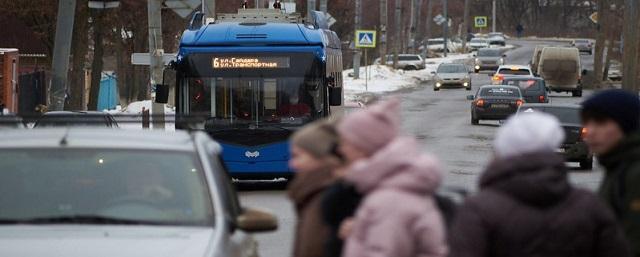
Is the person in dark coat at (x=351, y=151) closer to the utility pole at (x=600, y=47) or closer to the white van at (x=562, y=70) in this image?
the white van at (x=562, y=70)

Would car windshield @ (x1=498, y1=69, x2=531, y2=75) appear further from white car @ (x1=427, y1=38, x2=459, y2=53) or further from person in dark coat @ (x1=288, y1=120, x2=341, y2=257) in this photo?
white car @ (x1=427, y1=38, x2=459, y2=53)

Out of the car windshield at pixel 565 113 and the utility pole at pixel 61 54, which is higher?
the utility pole at pixel 61 54

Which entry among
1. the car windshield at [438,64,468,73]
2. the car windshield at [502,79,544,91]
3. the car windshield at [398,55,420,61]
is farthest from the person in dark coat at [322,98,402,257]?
the car windshield at [398,55,420,61]

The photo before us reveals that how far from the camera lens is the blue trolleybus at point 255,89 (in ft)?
79.5

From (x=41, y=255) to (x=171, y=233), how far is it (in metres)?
0.76

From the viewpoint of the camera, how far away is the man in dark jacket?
253 inches

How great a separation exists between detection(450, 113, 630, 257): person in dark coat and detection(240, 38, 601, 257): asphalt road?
1.26 meters

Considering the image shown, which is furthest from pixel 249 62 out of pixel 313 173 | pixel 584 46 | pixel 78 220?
pixel 584 46

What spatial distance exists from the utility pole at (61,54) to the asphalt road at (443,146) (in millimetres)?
5695

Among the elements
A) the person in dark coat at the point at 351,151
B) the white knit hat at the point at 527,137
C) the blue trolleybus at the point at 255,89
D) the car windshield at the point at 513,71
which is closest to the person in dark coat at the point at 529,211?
the white knit hat at the point at 527,137

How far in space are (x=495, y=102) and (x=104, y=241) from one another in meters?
41.4

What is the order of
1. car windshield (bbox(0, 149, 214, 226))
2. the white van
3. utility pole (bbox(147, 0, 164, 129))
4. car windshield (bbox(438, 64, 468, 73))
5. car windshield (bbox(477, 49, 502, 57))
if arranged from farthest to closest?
car windshield (bbox(477, 49, 502, 57))
car windshield (bbox(438, 64, 468, 73))
the white van
utility pole (bbox(147, 0, 164, 129))
car windshield (bbox(0, 149, 214, 226))

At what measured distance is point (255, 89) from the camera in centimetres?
2444

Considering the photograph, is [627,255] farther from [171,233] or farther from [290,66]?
[290,66]
